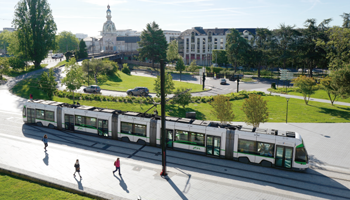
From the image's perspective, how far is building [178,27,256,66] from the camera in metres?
111

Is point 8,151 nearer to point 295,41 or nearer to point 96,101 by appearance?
point 96,101

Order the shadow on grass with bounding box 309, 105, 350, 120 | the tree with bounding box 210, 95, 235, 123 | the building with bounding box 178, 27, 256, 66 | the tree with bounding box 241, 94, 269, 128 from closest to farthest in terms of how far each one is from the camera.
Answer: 1. the tree with bounding box 241, 94, 269, 128
2. the tree with bounding box 210, 95, 235, 123
3. the shadow on grass with bounding box 309, 105, 350, 120
4. the building with bounding box 178, 27, 256, 66

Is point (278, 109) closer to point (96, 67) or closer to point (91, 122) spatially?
point (91, 122)

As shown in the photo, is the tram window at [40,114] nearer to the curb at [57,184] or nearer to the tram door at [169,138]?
the curb at [57,184]

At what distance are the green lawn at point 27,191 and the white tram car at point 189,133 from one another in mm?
9443

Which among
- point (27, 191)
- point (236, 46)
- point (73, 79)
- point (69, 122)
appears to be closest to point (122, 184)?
point (27, 191)

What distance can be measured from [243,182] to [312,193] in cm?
425

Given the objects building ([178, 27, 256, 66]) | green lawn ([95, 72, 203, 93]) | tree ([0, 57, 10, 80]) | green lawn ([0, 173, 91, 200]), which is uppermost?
building ([178, 27, 256, 66])

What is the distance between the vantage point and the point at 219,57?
4043 inches

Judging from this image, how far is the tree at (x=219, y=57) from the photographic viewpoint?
10194 cm

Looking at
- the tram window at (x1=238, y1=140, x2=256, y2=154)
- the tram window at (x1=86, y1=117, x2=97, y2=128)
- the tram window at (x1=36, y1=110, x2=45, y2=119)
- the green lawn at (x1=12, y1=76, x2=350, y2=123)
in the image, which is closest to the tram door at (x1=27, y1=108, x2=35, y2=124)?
the tram window at (x1=36, y1=110, x2=45, y2=119)

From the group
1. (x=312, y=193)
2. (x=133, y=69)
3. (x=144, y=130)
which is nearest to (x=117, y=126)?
(x=144, y=130)

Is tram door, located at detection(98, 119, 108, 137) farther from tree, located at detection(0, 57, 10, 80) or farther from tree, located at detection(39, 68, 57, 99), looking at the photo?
tree, located at detection(0, 57, 10, 80)

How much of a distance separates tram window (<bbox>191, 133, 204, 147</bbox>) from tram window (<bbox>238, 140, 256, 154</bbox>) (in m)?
3.15
